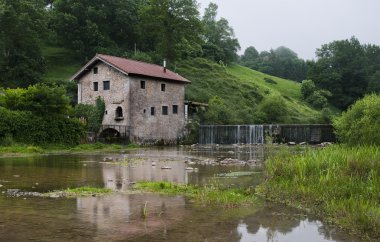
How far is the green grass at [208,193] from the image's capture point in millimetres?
10773

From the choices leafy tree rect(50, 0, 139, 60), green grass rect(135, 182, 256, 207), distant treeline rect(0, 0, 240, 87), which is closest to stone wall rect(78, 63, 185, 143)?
distant treeline rect(0, 0, 240, 87)

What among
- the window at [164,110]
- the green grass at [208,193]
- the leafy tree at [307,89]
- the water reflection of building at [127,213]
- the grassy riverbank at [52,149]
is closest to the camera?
the water reflection of building at [127,213]

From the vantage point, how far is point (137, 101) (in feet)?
136

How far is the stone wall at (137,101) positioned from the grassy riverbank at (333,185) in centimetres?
2881

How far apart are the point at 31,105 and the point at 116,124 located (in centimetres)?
1096

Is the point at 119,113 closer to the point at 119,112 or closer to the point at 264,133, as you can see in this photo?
the point at 119,112

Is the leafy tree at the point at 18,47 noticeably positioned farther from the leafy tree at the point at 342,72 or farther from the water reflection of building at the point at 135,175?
the leafy tree at the point at 342,72

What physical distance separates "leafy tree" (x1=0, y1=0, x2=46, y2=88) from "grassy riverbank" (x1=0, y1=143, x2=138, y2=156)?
19.6 meters

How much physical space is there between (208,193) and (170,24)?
54958mm

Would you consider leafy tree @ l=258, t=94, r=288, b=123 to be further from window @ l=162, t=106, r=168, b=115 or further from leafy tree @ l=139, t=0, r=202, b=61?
leafy tree @ l=139, t=0, r=202, b=61

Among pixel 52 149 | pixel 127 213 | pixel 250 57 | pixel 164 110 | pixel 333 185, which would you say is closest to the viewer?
pixel 127 213

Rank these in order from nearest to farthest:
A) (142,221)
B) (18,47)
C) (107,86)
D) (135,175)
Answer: (142,221) → (135,175) → (107,86) → (18,47)

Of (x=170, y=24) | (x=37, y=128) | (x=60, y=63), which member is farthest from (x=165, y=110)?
(x=60, y=63)

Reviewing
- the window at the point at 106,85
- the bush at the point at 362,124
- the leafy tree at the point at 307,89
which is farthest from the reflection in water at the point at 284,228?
the leafy tree at the point at 307,89
